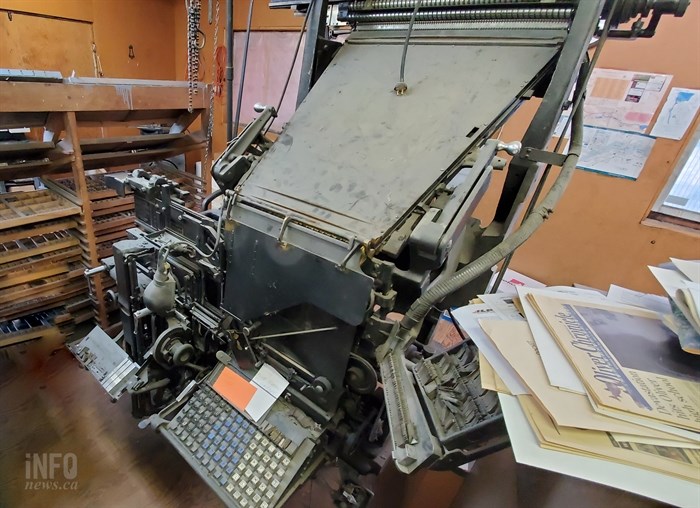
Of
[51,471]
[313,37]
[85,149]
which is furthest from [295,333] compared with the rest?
[85,149]

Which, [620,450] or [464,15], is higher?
[464,15]

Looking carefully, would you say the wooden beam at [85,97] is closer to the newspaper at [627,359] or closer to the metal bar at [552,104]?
the metal bar at [552,104]

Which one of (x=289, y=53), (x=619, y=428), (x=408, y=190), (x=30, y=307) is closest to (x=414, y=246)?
(x=408, y=190)

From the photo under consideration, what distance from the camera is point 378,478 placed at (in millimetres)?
1216

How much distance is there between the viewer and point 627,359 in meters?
0.62

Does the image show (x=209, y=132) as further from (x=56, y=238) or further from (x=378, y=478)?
(x=378, y=478)

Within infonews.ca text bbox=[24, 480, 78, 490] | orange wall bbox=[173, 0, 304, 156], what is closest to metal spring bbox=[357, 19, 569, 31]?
orange wall bbox=[173, 0, 304, 156]

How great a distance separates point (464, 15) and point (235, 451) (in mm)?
1483

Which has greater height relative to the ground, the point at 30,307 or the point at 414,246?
the point at 414,246

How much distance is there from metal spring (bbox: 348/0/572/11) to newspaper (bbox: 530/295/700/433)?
0.82 metres

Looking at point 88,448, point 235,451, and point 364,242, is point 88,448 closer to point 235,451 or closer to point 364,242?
point 235,451

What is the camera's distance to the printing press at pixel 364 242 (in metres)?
0.81

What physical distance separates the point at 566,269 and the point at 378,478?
1.61 metres

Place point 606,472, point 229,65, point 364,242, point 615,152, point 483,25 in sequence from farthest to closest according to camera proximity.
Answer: point 615,152, point 229,65, point 483,25, point 364,242, point 606,472
